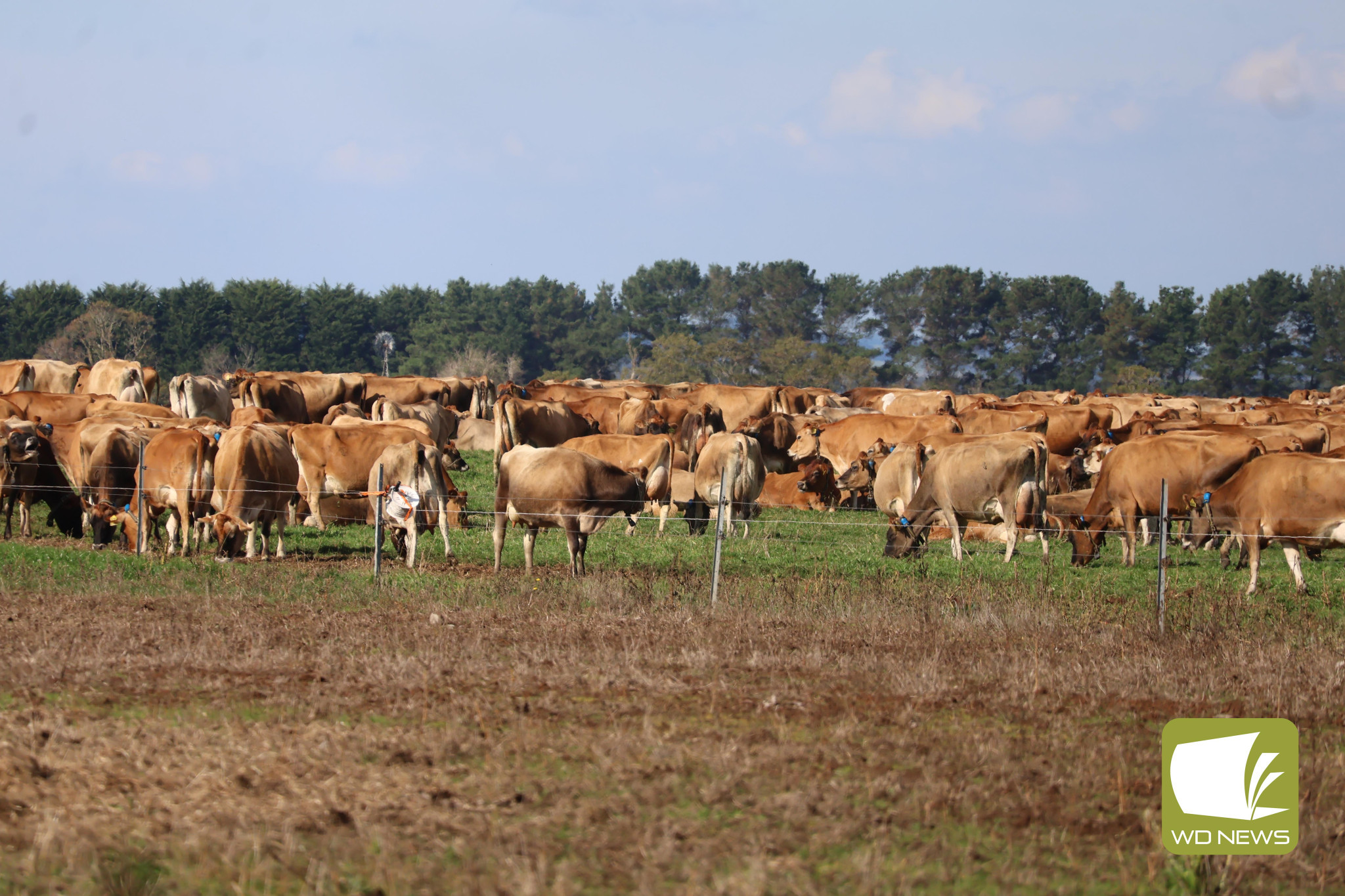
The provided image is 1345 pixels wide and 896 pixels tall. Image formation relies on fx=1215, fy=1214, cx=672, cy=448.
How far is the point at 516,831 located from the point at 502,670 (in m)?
3.25

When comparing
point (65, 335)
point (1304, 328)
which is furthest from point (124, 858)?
point (1304, 328)

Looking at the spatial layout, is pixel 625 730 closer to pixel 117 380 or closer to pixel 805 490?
pixel 805 490

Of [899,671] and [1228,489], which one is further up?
[1228,489]

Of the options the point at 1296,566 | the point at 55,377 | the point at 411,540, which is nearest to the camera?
the point at 1296,566

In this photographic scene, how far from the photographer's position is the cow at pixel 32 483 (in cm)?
1688

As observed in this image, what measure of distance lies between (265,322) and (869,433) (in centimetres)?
6829

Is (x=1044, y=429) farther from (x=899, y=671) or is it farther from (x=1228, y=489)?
(x=899, y=671)

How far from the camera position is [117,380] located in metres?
29.5

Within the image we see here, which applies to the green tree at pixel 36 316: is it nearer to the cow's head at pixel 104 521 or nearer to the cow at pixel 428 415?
the cow at pixel 428 415

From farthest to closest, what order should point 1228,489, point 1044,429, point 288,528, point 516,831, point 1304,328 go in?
1. point 1304,328
2. point 1044,429
3. point 288,528
4. point 1228,489
5. point 516,831

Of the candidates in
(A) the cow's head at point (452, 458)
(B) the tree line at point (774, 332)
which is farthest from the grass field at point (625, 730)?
(B) the tree line at point (774, 332)

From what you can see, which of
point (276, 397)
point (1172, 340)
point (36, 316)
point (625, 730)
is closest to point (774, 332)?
point (1172, 340)

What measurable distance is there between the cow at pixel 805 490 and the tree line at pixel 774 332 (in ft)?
193

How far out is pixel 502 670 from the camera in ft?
28.2
